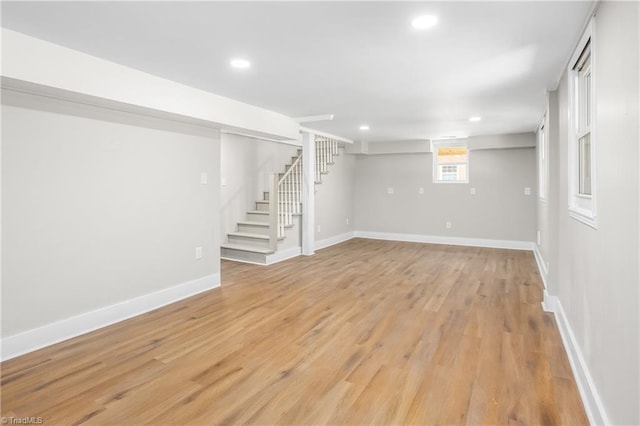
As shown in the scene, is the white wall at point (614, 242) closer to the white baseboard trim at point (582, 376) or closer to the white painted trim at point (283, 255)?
the white baseboard trim at point (582, 376)

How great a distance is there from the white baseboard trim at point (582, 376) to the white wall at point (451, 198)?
14.5ft

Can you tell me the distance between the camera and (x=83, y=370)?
2398mm

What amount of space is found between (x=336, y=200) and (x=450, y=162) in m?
2.63

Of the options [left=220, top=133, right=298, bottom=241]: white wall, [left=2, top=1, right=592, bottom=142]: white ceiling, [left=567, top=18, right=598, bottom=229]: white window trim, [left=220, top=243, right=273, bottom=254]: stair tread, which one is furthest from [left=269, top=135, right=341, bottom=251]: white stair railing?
[left=567, top=18, right=598, bottom=229]: white window trim

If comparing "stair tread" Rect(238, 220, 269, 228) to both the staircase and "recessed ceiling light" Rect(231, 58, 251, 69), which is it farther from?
"recessed ceiling light" Rect(231, 58, 251, 69)

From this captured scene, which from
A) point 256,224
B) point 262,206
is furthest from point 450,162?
point 256,224

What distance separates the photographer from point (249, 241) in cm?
618

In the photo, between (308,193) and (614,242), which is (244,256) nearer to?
(308,193)

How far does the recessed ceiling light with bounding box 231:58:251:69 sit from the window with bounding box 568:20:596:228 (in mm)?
2376

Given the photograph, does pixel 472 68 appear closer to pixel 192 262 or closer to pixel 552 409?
pixel 552 409

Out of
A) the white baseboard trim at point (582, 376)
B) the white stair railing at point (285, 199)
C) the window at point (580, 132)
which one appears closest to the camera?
the white baseboard trim at point (582, 376)

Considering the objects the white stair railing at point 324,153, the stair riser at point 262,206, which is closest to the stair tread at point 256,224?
the stair riser at point 262,206

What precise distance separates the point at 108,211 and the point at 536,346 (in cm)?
373

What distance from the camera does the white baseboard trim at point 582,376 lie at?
5.77 feet
